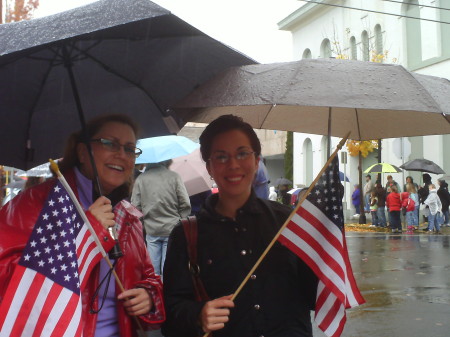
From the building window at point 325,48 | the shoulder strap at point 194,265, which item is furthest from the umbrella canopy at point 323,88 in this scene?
the building window at point 325,48

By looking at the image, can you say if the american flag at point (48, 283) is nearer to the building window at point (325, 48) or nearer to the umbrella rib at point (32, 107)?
the umbrella rib at point (32, 107)

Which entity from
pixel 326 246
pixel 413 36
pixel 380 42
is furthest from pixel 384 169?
pixel 326 246

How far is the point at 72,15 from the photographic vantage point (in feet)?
8.53

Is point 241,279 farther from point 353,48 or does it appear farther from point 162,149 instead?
point 353,48

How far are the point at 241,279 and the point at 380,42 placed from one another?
1122 inches

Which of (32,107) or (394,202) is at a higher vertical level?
(32,107)

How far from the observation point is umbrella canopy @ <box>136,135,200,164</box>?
7.43m

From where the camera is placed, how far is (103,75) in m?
3.79

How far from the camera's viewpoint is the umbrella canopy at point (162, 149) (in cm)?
743

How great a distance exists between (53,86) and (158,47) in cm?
77

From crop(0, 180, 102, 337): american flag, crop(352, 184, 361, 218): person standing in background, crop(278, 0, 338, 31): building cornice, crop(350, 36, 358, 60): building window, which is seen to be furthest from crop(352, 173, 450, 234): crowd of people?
crop(0, 180, 102, 337): american flag

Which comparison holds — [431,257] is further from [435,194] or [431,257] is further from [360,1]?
[360,1]

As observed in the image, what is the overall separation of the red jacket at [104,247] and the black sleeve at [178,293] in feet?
0.40

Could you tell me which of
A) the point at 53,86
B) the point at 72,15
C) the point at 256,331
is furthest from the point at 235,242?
the point at 53,86
